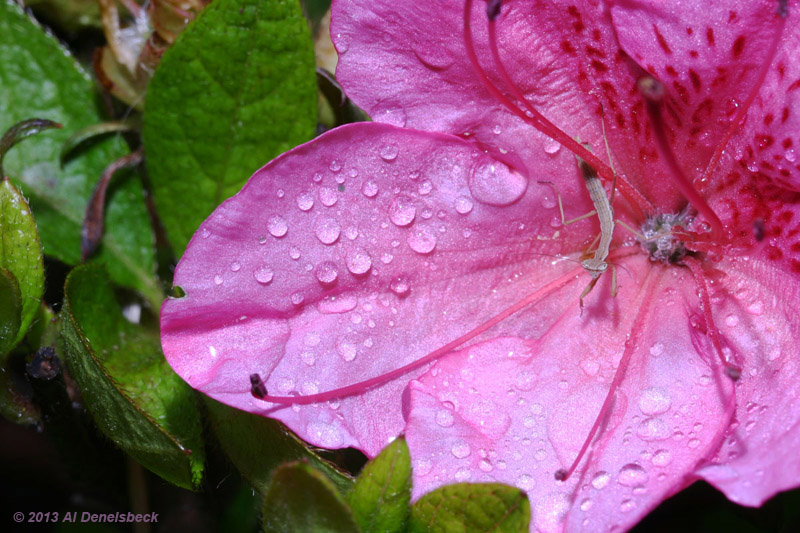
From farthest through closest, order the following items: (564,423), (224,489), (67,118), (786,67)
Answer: (67,118)
(224,489)
(564,423)
(786,67)

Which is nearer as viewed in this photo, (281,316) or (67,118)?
(281,316)

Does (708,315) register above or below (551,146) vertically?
below

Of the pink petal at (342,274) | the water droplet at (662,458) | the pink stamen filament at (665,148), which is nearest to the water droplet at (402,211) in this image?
the pink petal at (342,274)

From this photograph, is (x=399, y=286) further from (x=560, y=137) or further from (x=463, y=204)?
(x=560, y=137)

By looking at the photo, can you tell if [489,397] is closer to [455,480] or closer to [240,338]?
[455,480]

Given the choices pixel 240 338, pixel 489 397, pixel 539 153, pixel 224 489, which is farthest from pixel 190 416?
pixel 539 153

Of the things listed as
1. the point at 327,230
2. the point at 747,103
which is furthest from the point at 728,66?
the point at 327,230
